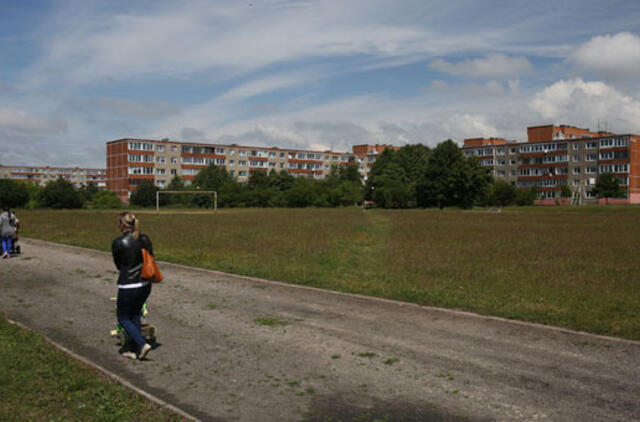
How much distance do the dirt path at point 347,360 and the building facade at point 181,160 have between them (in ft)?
377

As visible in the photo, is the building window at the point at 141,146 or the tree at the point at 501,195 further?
the building window at the point at 141,146

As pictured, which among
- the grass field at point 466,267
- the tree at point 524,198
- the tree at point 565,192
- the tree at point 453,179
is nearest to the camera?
the grass field at point 466,267

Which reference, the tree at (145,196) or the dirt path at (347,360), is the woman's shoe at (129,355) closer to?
the dirt path at (347,360)

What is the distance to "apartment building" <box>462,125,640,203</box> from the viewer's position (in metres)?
109

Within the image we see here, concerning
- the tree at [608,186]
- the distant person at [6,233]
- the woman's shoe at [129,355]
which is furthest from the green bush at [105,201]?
the woman's shoe at [129,355]

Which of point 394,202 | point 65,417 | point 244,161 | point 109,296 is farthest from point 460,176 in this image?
point 65,417

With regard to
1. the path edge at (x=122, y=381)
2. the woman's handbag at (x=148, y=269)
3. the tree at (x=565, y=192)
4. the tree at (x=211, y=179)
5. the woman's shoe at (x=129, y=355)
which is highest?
the tree at (x=211, y=179)

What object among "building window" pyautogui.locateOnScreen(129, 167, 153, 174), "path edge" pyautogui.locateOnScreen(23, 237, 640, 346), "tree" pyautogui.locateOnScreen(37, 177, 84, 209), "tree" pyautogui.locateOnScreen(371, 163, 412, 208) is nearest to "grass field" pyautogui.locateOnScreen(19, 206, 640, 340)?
"path edge" pyautogui.locateOnScreen(23, 237, 640, 346)

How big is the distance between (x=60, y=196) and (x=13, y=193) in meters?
8.13

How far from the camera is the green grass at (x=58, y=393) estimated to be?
5.38 m

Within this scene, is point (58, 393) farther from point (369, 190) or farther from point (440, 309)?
point (369, 190)

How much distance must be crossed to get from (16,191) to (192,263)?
90.8 meters

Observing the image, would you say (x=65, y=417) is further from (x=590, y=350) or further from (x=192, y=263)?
(x=192, y=263)

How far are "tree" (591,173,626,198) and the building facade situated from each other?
6783 cm
